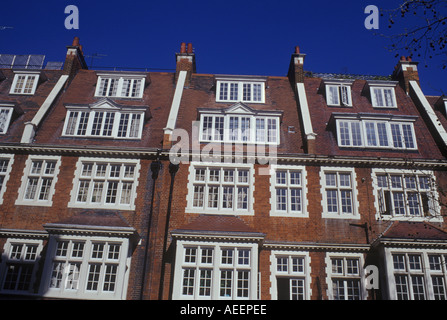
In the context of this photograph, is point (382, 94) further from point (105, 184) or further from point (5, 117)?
point (5, 117)

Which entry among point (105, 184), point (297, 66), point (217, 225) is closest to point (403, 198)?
point (217, 225)

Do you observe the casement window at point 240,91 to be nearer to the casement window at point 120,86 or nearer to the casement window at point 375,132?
the casement window at point 120,86

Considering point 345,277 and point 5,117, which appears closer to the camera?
point 345,277

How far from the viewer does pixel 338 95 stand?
996 inches

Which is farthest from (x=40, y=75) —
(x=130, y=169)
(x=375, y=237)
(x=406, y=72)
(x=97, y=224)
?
(x=406, y=72)

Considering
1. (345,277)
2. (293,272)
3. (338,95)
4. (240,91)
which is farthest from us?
(338,95)

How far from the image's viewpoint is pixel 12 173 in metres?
20.4

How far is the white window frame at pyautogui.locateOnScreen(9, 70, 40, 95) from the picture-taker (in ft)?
83.5

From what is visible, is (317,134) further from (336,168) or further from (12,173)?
(12,173)

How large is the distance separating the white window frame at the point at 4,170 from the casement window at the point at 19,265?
2731mm

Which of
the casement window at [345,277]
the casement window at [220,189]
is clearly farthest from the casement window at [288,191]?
the casement window at [345,277]

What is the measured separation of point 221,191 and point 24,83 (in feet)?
51.5

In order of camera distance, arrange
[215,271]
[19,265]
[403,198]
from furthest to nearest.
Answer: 1. [403,198]
2. [19,265]
3. [215,271]

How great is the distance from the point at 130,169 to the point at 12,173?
611 cm
